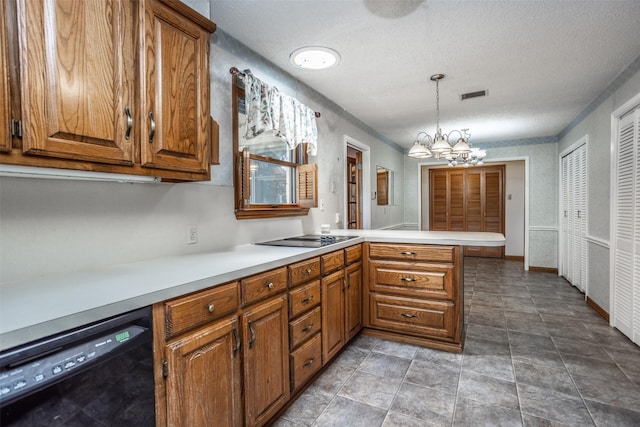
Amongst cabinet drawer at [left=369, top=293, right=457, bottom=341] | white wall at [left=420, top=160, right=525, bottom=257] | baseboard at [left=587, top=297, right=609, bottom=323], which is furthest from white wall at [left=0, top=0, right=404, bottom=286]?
white wall at [left=420, top=160, right=525, bottom=257]

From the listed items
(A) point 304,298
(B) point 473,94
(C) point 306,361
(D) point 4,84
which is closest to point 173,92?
(D) point 4,84

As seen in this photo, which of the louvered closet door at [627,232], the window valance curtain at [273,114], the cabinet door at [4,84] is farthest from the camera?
the louvered closet door at [627,232]

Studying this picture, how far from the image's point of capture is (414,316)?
8.68 feet

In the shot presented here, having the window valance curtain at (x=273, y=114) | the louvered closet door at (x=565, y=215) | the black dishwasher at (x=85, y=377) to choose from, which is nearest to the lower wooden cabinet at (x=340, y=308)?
the window valance curtain at (x=273, y=114)

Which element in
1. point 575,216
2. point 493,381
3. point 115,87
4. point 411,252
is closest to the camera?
point 115,87

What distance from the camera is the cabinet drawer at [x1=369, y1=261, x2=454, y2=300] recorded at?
99.2 inches

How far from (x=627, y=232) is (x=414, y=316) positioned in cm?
202

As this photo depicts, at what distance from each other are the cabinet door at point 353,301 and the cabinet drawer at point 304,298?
49cm

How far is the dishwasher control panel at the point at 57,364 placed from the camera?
0.77 metres

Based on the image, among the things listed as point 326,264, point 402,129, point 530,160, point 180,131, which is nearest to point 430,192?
point 530,160

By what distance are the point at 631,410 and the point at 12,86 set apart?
3185 millimetres

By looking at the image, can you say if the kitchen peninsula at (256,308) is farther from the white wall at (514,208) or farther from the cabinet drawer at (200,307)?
the white wall at (514,208)

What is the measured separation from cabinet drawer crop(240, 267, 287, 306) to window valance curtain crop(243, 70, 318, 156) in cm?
112

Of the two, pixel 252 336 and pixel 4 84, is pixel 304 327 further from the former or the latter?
pixel 4 84
